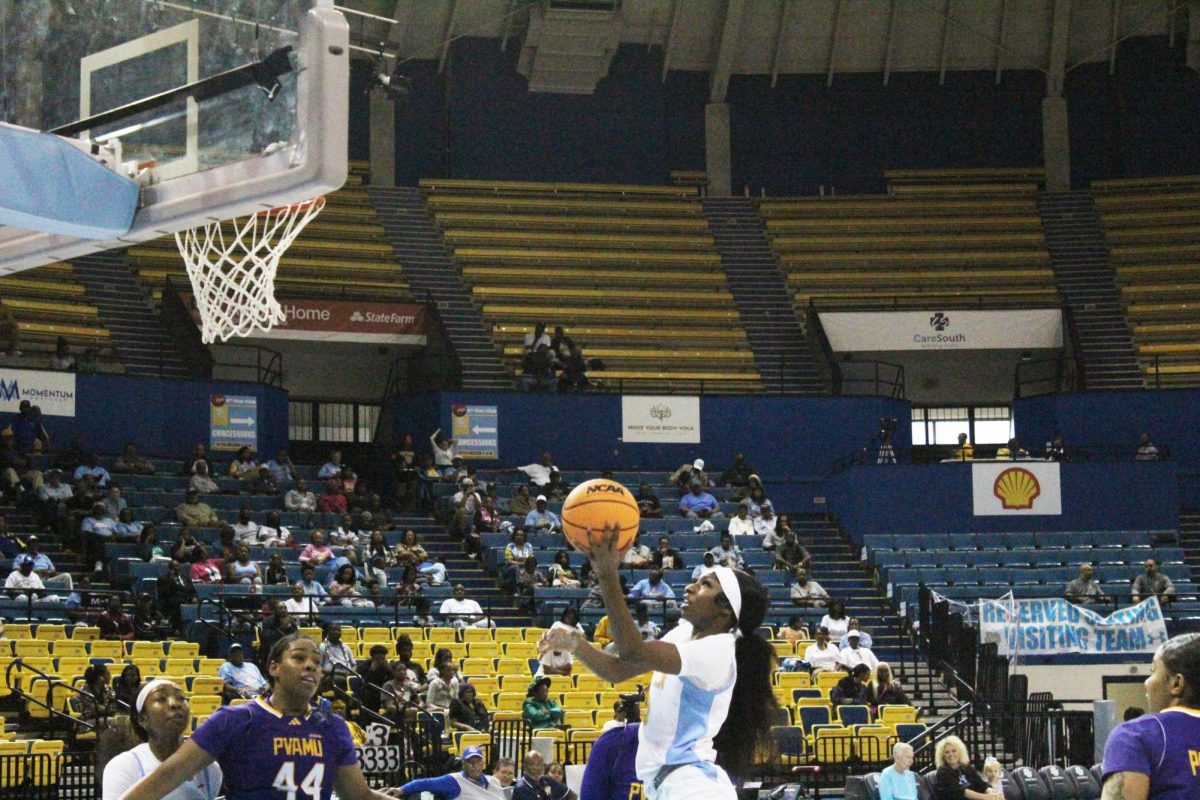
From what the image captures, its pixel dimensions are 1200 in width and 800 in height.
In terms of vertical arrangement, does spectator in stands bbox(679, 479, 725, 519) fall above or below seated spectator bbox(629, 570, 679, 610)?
above

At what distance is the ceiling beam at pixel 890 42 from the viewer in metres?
35.7

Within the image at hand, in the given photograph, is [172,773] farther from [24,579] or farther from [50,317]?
[50,317]

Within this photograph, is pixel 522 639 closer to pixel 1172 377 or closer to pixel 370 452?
pixel 370 452

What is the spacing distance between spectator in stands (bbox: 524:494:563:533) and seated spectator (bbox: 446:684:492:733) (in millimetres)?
7391

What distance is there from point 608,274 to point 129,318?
879 centimetres

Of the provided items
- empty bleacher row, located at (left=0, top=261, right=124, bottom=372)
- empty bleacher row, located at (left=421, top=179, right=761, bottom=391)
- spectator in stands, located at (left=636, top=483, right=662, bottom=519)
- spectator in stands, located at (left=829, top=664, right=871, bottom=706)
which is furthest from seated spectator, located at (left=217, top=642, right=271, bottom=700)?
empty bleacher row, located at (left=421, top=179, right=761, bottom=391)

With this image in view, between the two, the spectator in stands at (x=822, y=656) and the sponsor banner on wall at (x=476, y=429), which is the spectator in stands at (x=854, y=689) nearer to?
the spectator in stands at (x=822, y=656)

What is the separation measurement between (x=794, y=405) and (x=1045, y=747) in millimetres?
12546

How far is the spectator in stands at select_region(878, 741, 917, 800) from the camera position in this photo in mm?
15469

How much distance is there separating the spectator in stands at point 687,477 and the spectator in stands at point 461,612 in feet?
19.6

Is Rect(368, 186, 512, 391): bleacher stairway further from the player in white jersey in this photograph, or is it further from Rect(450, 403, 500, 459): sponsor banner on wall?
the player in white jersey

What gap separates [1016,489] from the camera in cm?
2909

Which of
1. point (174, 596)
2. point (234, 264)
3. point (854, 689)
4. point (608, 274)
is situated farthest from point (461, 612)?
point (608, 274)

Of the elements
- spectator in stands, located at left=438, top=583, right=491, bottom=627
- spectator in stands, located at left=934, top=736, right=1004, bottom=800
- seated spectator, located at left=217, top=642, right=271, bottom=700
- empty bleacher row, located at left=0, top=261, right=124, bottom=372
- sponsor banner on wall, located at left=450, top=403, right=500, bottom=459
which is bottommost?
spectator in stands, located at left=934, top=736, right=1004, bottom=800
